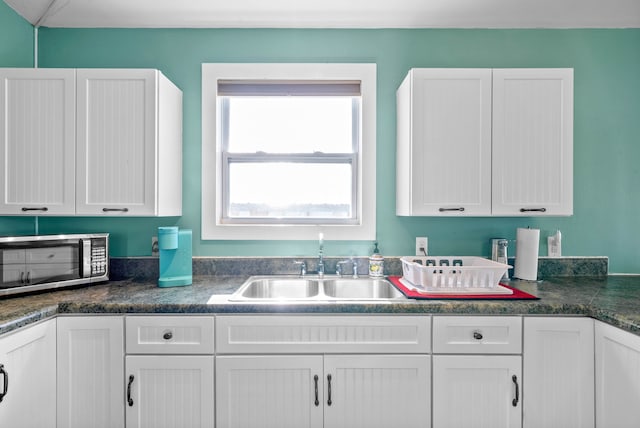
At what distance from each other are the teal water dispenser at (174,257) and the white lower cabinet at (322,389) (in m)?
0.58

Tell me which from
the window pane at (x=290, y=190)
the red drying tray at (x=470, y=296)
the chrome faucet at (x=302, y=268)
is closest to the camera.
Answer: the red drying tray at (x=470, y=296)

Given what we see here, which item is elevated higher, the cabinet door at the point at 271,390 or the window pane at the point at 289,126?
the window pane at the point at 289,126

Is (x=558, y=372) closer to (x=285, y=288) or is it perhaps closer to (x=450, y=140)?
(x=450, y=140)

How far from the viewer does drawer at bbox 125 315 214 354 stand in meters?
1.65

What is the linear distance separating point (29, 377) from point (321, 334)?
1.27m

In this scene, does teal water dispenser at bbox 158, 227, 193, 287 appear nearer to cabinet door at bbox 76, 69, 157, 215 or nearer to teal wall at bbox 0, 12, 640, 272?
cabinet door at bbox 76, 69, 157, 215

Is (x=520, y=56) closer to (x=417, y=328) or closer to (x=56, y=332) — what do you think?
(x=417, y=328)

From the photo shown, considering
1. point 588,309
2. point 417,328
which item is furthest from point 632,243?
point 417,328

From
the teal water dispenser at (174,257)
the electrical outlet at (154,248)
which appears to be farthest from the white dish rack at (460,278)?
the electrical outlet at (154,248)

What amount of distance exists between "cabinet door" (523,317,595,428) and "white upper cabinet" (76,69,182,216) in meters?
2.05

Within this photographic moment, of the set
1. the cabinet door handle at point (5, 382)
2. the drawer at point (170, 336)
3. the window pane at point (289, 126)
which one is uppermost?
the window pane at point (289, 126)

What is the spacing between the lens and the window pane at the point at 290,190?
2.44 metres

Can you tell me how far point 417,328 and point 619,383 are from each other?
85cm

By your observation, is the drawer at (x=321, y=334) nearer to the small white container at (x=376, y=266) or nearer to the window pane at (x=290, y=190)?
the small white container at (x=376, y=266)
